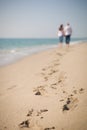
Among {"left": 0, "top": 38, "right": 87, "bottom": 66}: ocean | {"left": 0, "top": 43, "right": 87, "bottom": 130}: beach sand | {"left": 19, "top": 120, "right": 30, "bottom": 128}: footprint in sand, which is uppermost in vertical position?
{"left": 0, "top": 43, "right": 87, "bottom": 130}: beach sand

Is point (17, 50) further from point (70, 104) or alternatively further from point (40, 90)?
point (70, 104)

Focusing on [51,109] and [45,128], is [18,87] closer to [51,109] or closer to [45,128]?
[51,109]

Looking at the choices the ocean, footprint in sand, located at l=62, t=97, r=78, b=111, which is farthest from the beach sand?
the ocean

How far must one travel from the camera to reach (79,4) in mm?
2979

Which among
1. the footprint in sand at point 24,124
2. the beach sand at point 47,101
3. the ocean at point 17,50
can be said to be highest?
the beach sand at point 47,101

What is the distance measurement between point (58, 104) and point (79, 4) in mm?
1587

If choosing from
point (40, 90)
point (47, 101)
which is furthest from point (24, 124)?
point (40, 90)

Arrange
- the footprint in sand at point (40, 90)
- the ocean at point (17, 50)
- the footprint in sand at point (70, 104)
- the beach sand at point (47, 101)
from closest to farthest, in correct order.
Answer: the beach sand at point (47, 101) → the footprint in sand at point (70, 104) → the footprint in sand at point (40, 90) → the ocean at point (17, 50)

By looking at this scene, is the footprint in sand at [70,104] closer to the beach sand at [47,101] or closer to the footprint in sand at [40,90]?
the beach sand at [47,101]

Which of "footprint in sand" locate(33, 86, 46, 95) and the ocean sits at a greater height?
"footprint in sand" locate(33, 86, 46, 95)

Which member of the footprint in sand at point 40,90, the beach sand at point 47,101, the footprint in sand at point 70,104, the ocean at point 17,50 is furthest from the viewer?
the ocean at point 17,50

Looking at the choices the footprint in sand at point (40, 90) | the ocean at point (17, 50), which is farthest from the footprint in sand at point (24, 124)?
the ocean at point (17, 50)

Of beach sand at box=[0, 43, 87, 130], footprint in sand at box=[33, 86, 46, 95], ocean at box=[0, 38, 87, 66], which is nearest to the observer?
beach sand at box=[0, 43, 87, 130]

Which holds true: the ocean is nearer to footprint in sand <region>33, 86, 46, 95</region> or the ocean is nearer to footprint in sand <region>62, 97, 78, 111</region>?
footprint in sand <region>33, 86, 46, 95</region>
